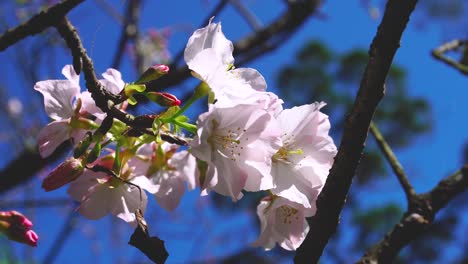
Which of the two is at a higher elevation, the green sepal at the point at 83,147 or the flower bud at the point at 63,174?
the green sepal at the point at 83,147

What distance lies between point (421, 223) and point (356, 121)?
1.12ft

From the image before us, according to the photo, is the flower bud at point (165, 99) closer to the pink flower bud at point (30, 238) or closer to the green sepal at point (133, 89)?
the green sepal at point (133, 89)

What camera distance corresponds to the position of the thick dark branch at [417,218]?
781 millimetres

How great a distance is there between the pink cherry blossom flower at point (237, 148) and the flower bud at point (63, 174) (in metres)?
0.16

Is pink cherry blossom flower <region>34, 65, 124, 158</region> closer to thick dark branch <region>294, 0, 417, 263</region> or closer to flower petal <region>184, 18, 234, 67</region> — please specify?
flower petal <region>184, 18, 234, 67</region>

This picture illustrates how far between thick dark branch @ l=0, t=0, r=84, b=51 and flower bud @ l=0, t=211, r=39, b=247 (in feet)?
0.91

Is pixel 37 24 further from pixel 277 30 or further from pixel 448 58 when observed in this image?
pixel 277 30

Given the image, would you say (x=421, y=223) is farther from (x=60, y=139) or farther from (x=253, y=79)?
(x=60, y=139)

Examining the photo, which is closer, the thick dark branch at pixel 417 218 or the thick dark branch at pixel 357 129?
the thick dark branch at pixel 357 129

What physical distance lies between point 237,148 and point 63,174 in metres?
0.22

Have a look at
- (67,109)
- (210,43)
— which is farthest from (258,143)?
(67,109)

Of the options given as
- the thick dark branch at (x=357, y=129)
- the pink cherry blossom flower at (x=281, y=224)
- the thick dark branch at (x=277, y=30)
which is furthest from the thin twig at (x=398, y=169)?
the thick dark branch at (x=277, y=30)

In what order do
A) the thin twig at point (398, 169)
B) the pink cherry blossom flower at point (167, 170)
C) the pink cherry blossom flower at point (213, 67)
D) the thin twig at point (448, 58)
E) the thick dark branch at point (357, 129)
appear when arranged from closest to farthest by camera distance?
1. the thick dark branch at point (357, 129)
2. the pink cherry blossom flower at point (213, 67)
3. the pink cherry blossom flower at point (167, 170)
4. the thin twig at point (398, 169)
5. the thin twig at point (448, 58)

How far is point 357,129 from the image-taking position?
21.9 inches
